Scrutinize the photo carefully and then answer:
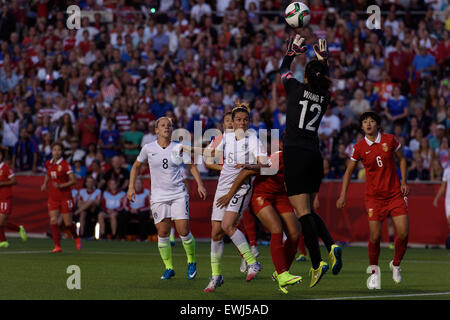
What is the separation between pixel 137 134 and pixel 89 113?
2.01 metres

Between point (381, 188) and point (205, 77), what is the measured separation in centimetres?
1381

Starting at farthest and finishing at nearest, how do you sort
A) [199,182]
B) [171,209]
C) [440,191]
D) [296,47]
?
[440,191], [171,209], [199,182], [296,47]

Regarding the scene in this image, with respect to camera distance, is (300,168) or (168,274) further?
(168,274)

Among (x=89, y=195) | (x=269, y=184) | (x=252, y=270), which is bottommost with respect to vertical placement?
(x=89, y=195)

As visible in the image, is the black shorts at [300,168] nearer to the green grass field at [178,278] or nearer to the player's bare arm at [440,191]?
the green grass field at [178,278]

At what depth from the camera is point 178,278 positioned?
13367mm

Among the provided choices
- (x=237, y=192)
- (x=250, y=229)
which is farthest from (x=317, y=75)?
(x=250, y=229)

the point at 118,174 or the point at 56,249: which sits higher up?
the point at 118,174

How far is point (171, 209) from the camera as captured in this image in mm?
13531

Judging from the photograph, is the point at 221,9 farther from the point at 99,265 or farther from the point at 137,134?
the point at 99,265

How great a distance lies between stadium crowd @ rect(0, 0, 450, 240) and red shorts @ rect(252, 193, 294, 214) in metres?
10.3

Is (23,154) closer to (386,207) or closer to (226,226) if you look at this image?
(226,226)

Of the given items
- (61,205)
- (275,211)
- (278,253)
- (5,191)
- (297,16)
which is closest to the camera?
(278,253)

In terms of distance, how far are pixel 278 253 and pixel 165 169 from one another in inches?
122
